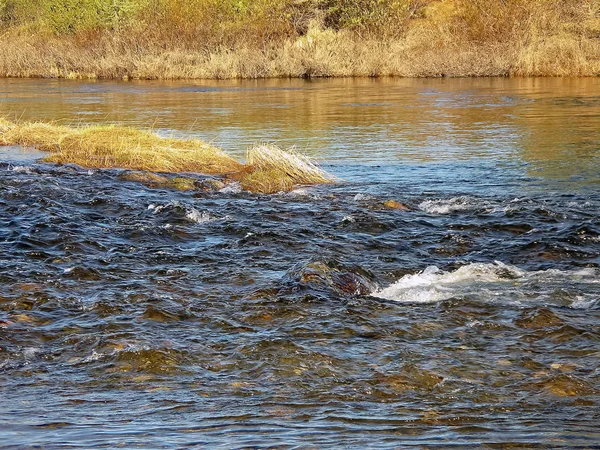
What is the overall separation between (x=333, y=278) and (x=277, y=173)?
5.92 m

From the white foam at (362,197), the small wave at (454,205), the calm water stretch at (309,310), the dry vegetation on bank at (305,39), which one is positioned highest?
the dry vegetation on bank at (305,39)

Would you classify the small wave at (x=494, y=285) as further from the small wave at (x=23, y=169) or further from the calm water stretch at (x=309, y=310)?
the small wave at (x=23, y=169)

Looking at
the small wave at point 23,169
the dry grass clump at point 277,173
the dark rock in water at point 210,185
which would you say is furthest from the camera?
the small wave at point 23,169

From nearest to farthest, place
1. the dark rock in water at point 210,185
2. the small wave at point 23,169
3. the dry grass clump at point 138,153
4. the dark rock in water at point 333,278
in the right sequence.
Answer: the dark rock in water at point 333,278, the dark rock in water at point 210,185, the small wave at point 23,169, the dry grass clump at point 138,153

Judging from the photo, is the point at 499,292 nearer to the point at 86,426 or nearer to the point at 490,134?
the point at 86,426

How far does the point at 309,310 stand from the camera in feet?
23.7

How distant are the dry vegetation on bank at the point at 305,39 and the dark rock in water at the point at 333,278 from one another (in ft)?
104

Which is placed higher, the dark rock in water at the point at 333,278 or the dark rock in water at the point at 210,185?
the dark rock in water at the point at 210,185

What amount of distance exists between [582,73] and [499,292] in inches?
1251

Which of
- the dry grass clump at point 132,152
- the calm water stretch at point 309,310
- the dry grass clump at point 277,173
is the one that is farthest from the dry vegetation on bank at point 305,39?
the dry grass clump at point 277,173

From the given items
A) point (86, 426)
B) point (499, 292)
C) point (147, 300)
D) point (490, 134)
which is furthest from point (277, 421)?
point (490, 134)

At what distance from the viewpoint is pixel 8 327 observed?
6812 mm

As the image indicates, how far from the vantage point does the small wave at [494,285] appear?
24.5 feet

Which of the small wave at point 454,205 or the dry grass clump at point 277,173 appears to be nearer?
the small wave at point 454,205
